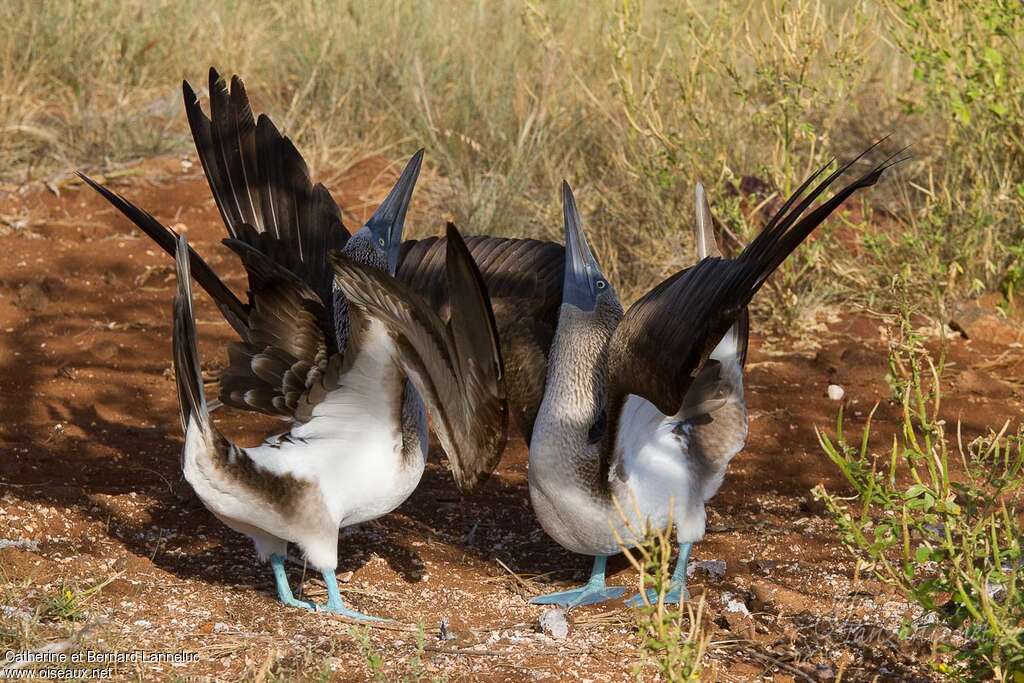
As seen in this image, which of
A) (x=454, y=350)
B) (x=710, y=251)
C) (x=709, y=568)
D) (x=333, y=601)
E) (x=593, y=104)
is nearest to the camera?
(x=454, y=350)

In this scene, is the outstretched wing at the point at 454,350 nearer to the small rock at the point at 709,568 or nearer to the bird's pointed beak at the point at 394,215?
the bird's pointed beak at the point at 394,215

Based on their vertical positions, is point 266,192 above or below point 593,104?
below

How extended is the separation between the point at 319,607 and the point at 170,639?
0.52 m

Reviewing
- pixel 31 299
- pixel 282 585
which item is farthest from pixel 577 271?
pixel 31 299

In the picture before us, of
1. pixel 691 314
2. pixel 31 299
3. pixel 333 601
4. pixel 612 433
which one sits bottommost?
pixel 333 601

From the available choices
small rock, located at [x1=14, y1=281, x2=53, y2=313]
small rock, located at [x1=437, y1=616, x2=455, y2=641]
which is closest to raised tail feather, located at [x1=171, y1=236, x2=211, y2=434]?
small rock, located at [x1=437, y1=616, x2=455, y2=641]

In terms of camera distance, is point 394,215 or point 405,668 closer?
point 405,668

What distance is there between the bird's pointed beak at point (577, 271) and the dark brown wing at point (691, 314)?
43 centimetres

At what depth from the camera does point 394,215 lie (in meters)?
Result: 3.97

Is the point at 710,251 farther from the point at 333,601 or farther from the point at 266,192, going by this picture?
the point at 333,601

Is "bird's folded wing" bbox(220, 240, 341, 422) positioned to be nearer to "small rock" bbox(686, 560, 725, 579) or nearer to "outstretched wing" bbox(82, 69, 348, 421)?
"outstretched wing" bbox(82, 69, 348, 421)

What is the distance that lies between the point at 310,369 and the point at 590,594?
41.3 inches

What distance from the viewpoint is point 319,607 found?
3.77m

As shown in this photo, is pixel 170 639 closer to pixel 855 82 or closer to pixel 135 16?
pixel 855 82
